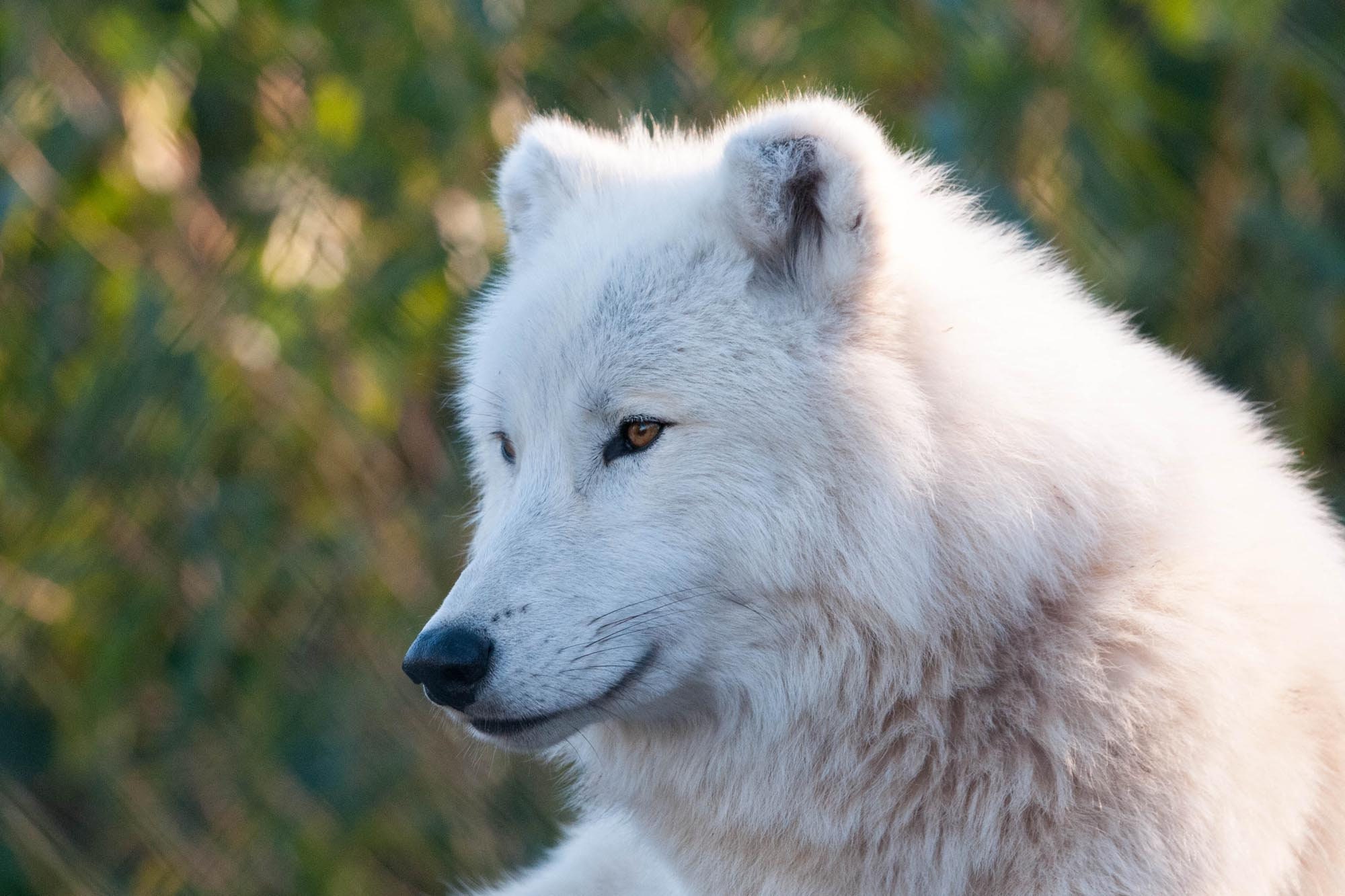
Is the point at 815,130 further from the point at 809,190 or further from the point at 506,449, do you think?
the point at 506,449

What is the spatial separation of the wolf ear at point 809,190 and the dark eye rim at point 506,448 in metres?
0.57

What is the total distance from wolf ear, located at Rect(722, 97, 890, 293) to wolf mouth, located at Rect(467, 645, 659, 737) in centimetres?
67

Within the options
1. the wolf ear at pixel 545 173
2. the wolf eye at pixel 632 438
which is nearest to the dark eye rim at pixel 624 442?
the wolf eye at pixel 632 438

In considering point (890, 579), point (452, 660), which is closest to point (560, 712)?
point (452, 660)

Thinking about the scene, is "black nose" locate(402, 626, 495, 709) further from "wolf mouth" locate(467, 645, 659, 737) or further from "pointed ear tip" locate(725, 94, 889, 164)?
"pointed ear tip" locate(725, 94, 889, 164)

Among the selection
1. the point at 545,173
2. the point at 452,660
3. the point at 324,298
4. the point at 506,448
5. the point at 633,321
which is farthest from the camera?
the point at 324,298

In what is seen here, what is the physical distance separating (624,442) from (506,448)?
37cm

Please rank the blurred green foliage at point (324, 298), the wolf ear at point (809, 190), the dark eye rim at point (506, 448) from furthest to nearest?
1. the blurred green foliage at point (324, 298)
2. the dark eye rim at point (506, 448)
3. the wolf ear at point (809, 190)

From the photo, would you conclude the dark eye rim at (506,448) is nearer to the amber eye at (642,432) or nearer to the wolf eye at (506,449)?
the wolf eye at (506,449)

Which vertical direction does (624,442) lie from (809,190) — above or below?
below

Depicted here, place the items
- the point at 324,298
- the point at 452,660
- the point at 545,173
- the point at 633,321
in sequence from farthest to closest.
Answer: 1. the point at 324,298
2. the point at 545,173
3. the point at 633,321
4. the point at 452,660

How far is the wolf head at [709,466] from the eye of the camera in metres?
2.01

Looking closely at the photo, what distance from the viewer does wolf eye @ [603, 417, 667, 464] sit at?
6.88 ft

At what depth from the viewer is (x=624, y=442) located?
2.13m
